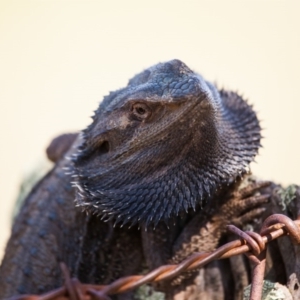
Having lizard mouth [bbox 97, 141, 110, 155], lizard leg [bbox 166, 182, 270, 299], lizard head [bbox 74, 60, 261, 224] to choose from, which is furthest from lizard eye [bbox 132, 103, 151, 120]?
lizard leg [bbox 166, 182, 270, 299]

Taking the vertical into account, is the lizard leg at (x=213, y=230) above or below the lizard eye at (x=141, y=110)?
below

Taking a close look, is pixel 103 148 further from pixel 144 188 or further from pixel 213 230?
pixel 213 230

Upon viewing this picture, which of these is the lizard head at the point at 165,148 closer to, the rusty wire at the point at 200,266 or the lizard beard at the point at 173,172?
the lizard beard at the point at 173,172

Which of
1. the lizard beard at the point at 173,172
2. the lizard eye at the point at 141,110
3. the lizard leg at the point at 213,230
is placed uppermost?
the lizard eye at the point at 141,110

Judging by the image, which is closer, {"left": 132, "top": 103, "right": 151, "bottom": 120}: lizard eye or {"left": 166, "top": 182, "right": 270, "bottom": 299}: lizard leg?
{"left": 132, "top": 103, "right": 151, "bottom": 120}: lizard eye

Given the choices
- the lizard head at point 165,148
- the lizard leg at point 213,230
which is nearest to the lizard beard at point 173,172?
the lizard head at point 165,148

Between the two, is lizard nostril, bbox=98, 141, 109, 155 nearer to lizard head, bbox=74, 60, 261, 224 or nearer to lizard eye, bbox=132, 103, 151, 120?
lizard head, bbox=74, 60, 261, 224

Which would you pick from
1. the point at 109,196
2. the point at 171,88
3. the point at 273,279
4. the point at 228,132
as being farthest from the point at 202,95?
the point at 273,279

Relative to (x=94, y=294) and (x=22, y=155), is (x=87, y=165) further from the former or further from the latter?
(x=22, y=155)
